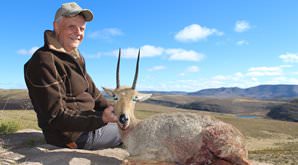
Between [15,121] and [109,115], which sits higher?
[109,115]

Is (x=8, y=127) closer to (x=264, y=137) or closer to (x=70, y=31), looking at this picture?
(x=70, y=31)

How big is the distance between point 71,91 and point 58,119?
35.5 inches

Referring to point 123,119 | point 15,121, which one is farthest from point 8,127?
point 123,119

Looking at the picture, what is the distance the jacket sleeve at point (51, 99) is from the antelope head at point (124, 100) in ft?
1.76

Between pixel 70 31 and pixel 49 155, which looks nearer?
pixel 49 155

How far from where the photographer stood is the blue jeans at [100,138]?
9.20 m

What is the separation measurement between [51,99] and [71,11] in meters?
2.19

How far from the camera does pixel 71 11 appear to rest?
28.7 ft

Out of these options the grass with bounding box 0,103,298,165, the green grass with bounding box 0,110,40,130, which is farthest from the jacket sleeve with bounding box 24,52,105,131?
the green grass with bounding box 0,110,40,130

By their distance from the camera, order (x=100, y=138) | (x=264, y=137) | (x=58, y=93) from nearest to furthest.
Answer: (x=58, y=93) → (x=100, y=138) → (x=264, y=137)

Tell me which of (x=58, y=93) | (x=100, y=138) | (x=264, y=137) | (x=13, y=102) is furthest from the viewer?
(x=264, y=137)

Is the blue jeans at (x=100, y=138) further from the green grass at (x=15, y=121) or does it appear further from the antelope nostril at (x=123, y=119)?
the green grass at (x=15, y=121)

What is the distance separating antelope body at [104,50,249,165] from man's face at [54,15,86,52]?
167 cm

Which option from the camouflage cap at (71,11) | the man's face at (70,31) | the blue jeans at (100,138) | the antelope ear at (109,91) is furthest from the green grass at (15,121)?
the camouflage cap at (71,11)
